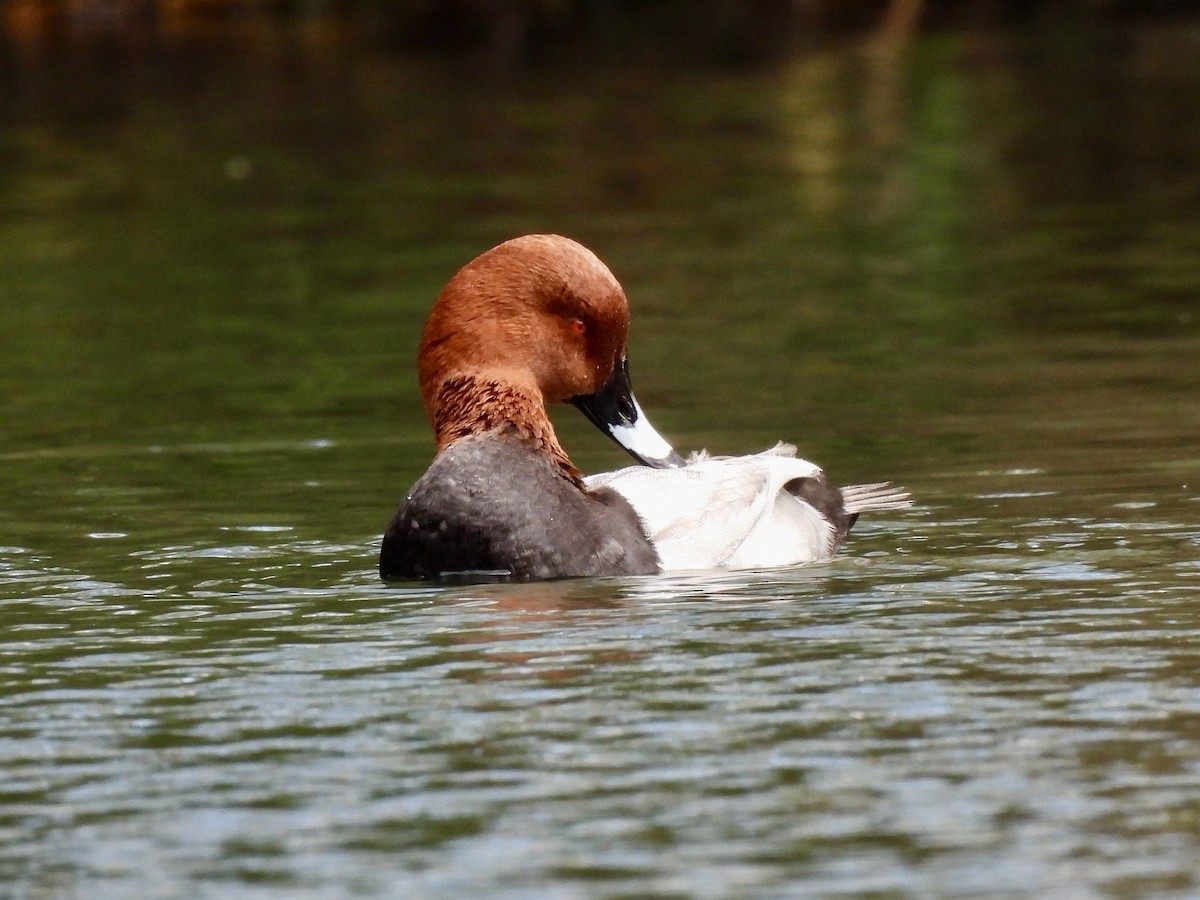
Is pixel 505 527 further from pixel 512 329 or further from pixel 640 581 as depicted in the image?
pixel 512 329

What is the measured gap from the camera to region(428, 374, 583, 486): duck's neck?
331 inches

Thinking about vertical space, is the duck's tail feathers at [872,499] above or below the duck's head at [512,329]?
below

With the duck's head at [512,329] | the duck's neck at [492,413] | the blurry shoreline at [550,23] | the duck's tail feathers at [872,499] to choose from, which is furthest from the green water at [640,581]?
the blurry shoreline at [550,23]

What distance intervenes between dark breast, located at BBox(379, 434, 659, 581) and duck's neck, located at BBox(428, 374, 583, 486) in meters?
0.20

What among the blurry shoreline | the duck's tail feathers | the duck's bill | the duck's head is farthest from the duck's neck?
the blurry shoreline

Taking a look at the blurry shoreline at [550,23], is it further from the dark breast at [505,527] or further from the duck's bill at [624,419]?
the dark breast at [505,527]

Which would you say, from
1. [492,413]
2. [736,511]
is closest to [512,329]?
[492,413]

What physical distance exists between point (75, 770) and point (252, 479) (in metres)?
4.78

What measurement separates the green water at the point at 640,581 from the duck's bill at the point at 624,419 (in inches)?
31.9

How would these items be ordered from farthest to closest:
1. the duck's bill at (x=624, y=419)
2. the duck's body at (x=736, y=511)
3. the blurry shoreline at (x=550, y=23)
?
the blurry shoreline at (x=550, y=23) → the duck's bill at (x=624, y=419) → the duck's body at (x=736, y=511)

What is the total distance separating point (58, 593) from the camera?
820 centimetres

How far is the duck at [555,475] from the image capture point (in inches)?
317

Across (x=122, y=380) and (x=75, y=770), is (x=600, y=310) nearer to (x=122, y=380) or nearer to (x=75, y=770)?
(x=75, y=770)

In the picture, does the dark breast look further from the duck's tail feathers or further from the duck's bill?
the duck's tail feathers
